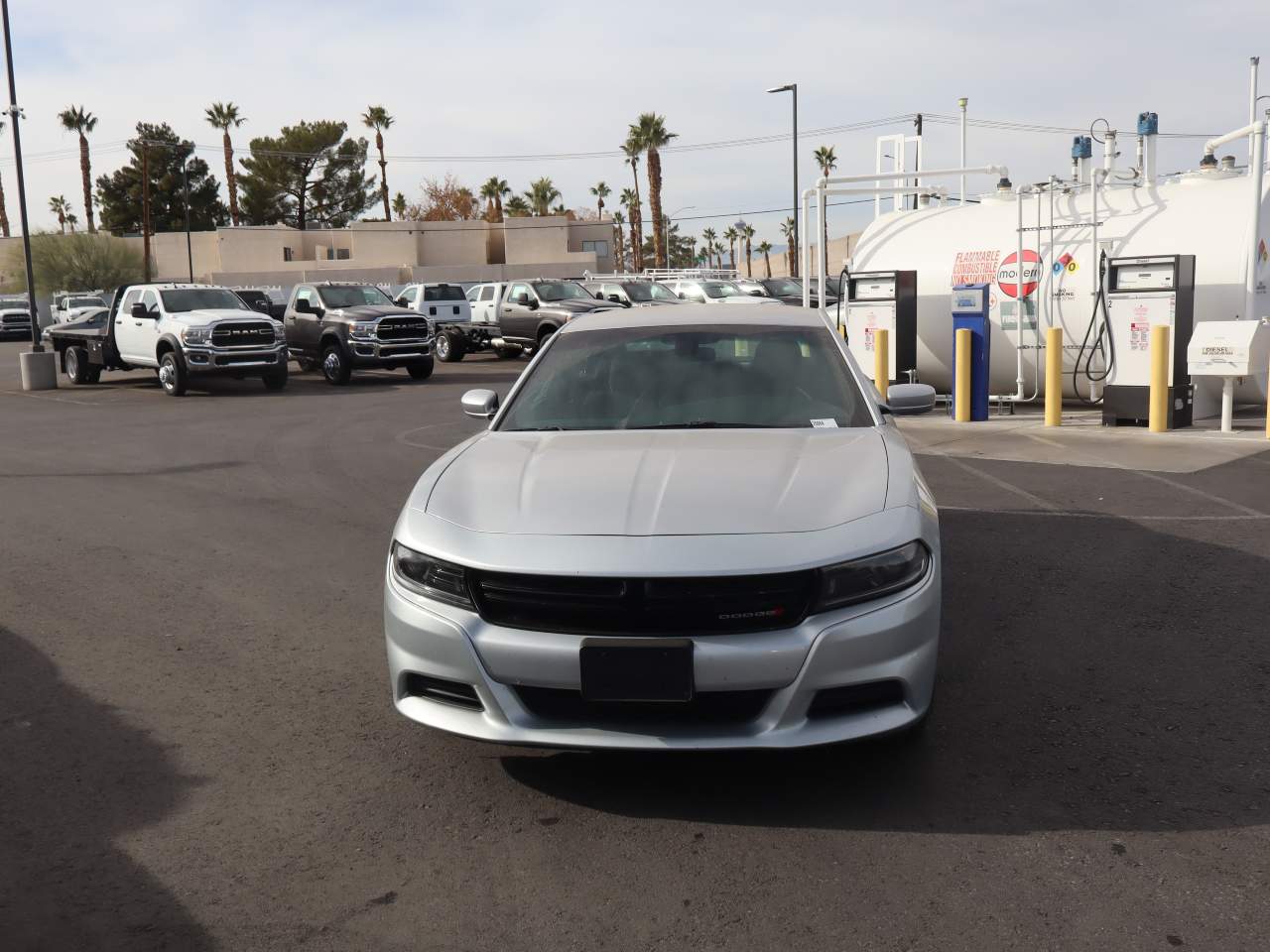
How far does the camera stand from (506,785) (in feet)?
13.6

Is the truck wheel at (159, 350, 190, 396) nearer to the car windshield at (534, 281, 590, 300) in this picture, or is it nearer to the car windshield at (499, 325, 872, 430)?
the car windshield at (534, 281, 590, 300)

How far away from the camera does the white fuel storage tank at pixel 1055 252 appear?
45.3 ft

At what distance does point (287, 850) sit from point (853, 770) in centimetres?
191

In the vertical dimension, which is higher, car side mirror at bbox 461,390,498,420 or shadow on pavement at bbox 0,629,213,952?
car side mirror at bbox 461,390,498,420

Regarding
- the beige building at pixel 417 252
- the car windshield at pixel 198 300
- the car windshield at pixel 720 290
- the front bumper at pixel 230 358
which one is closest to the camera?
the front bumper at pixel 230 358

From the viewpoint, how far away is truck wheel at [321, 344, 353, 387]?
23391 mm

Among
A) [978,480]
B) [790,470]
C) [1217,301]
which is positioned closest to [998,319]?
[1217,301]

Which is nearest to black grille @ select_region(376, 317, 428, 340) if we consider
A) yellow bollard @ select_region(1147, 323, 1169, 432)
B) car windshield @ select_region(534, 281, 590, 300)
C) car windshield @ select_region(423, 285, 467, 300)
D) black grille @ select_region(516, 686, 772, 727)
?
car windshield @ select_region(534, 281, 590, 300)

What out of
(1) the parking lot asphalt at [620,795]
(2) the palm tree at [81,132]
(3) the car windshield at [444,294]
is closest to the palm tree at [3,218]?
(2) the palm tree at [81,132]

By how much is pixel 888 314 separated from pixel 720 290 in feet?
60.6

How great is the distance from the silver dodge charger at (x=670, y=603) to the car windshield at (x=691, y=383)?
0.78 metres

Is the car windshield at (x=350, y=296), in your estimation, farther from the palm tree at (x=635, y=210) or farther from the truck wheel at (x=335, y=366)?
the palm tree at (x=635, y=210)

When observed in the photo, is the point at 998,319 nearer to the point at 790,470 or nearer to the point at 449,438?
the point at 449,438

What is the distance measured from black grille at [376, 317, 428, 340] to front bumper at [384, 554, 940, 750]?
20007 millimetres
